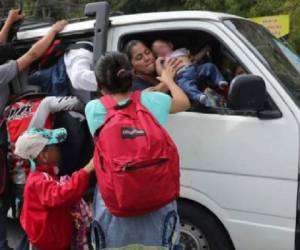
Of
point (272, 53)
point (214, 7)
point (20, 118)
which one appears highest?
point (272, 53)

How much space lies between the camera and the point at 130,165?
10.0ft

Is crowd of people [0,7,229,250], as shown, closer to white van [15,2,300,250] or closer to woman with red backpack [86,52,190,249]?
woman with red backpack [86,52,190,249]

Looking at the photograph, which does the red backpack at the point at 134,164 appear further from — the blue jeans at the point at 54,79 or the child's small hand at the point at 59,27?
the child's small hand at the point at 59,27

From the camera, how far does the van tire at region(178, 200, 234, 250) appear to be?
4.31m

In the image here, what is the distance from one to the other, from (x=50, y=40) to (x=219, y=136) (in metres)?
1.52

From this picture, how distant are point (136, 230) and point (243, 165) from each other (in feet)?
3.73

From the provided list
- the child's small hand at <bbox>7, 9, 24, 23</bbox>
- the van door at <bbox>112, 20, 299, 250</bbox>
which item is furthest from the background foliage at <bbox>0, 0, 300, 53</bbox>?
the van door at <bbox>112, 20, 299, 250</bbox>

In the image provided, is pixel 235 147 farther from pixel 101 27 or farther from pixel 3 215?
pixel 3 215

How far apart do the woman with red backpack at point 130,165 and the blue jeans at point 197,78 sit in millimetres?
728

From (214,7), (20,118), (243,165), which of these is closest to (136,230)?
(243,165)

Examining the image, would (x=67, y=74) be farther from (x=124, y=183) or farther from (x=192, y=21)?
(x=124, y=183)

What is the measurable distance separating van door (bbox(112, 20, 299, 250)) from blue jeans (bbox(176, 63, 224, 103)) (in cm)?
17

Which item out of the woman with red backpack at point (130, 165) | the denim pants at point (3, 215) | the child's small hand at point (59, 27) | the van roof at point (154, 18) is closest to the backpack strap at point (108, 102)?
the woman with red backpack at point (130, 165)

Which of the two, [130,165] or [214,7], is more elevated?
[130,165]
